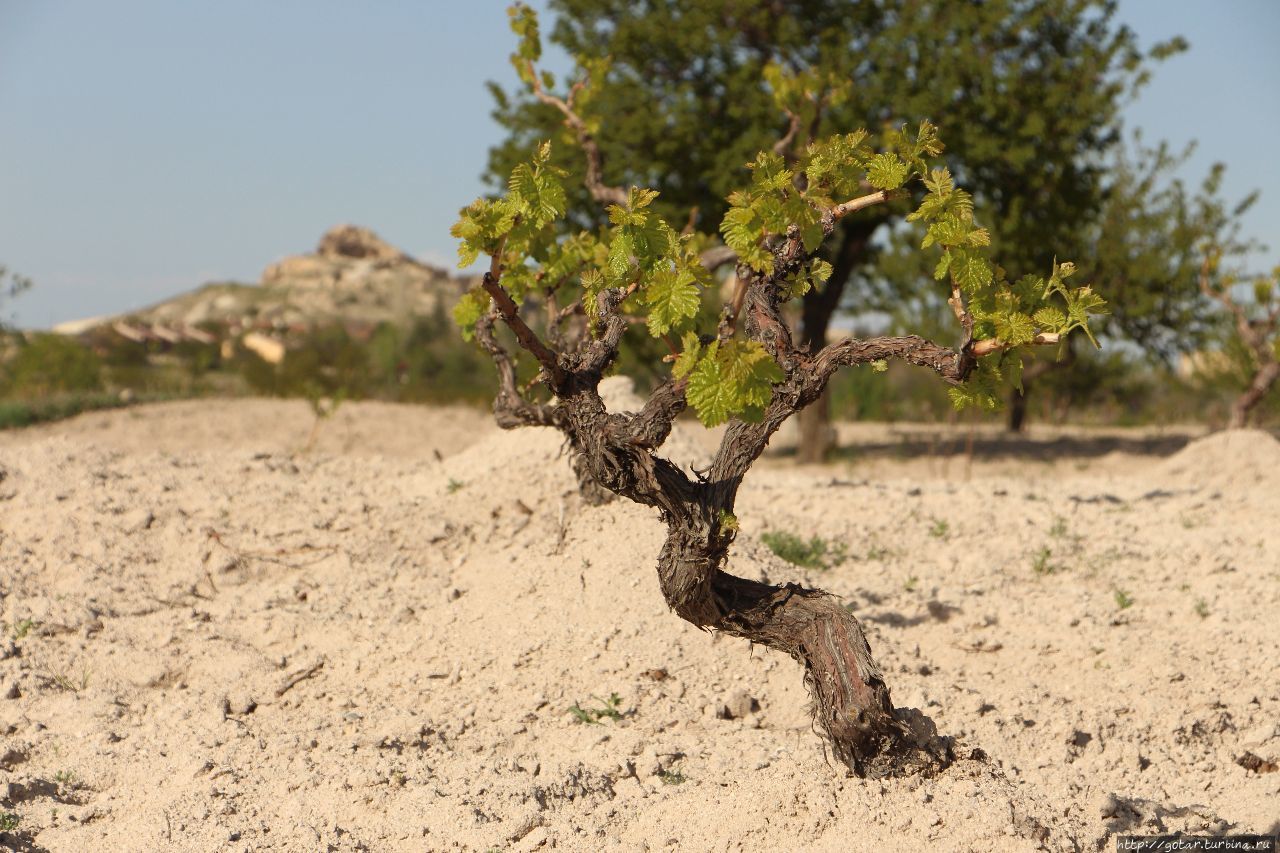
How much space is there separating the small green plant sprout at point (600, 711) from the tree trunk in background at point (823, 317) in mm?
9102

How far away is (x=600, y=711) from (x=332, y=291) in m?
49.7

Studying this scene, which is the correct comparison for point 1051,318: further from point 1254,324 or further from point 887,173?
point 1254,324

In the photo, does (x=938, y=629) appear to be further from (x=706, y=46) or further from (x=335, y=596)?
(x=706, y=46)

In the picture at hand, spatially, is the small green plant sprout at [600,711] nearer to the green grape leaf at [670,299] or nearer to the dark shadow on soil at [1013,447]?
the green grape leaf at [670,299]

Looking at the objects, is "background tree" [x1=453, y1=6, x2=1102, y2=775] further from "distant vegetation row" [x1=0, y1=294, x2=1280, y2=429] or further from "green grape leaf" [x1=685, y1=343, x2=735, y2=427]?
"distant vegetation row" [x1=0, y1=294, x2=1280, y2=429]

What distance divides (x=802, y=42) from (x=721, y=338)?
10.2m

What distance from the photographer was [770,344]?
3.88 metres

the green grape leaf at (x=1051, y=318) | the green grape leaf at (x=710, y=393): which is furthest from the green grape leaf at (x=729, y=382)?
the green grape leaf at (x=1051, y=318)

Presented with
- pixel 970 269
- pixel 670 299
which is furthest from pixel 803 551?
pixel 670 299

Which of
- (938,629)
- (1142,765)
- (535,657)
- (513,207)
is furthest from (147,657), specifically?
(1142,765)

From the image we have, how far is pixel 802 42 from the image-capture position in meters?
13.1

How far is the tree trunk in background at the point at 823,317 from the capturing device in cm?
1386

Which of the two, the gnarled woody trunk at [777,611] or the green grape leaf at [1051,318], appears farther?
the gnarled woody trunk at [777,611]

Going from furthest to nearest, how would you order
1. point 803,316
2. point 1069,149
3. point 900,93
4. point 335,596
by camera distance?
point 803,316 → point 1069,149 → point 900,93 → point 335,596
